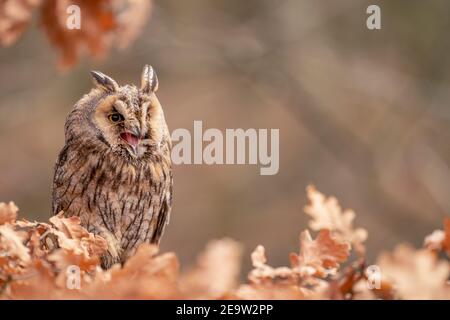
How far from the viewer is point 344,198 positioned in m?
8.47

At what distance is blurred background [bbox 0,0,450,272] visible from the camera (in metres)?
7.68

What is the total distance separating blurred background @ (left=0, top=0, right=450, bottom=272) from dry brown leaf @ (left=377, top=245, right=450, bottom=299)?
6251 mm

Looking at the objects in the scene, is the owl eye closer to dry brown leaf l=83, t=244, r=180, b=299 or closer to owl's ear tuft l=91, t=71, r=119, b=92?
owl's ear tuft l=91, t=71, r=119, b=92

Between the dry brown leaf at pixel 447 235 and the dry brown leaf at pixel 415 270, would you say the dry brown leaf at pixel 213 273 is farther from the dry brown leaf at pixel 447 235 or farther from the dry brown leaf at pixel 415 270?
the dry brown leaf at pixel 447 235

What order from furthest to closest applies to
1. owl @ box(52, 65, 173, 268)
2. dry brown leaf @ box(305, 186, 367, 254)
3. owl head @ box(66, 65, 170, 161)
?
owl @ box(52, 65, 173, 268), owl head @ box(66, 65, 170, 161), dry brown leaf @ box(305, 186, 367, 254)

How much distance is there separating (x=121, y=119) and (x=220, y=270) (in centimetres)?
129

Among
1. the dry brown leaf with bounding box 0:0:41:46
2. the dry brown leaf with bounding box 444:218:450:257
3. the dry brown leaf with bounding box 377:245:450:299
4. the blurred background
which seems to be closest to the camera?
the dry brown leaf with bounding box 377:245:450:299

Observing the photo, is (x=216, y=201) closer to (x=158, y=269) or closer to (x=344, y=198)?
(x=344, y=198)

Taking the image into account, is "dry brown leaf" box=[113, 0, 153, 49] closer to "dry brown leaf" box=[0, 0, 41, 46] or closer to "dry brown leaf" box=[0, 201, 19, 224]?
"dry brown leaf" box=[0, 0, 41, 46]

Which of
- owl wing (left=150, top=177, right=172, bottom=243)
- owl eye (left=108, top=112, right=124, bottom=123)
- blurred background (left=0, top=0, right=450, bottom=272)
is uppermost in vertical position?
blurred background (left=0, top=0, right=450, bottom=272)

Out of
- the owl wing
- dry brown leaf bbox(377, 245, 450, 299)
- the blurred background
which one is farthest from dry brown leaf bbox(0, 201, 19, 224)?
the blurred background

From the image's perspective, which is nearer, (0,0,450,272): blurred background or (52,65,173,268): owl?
(52,65,173,268): owl

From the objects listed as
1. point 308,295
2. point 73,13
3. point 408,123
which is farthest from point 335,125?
point 308,295

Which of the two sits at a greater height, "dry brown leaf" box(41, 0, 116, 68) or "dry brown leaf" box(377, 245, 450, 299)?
"dry brown leaf" box(41, 0, 116, 68)
